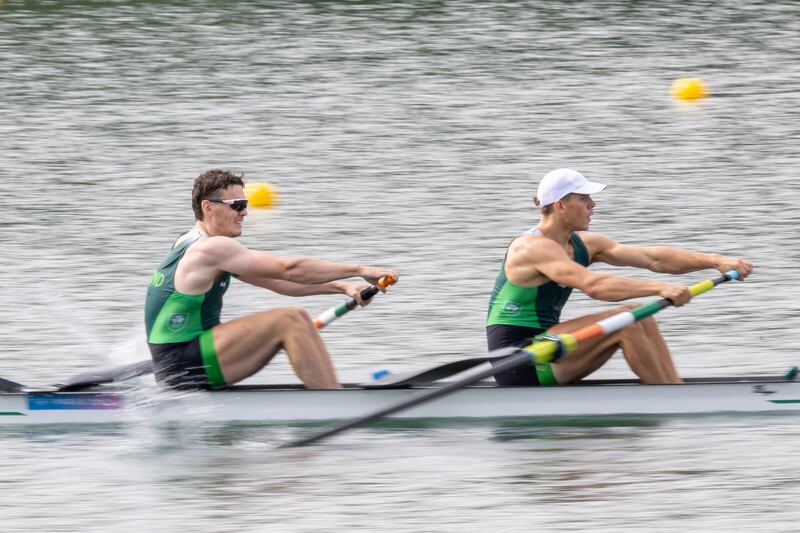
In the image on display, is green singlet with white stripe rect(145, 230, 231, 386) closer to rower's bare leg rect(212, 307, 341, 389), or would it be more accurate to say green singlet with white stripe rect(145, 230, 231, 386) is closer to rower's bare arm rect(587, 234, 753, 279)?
rower's bare leg rect(212, 307, 341, 389)

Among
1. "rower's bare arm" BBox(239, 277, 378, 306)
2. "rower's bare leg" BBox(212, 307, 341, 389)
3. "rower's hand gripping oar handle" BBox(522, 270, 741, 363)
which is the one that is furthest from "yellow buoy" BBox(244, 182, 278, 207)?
"rower's hand gripping oar handle" BBox(522, 270, 741, 363)

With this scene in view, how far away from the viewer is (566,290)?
727cm

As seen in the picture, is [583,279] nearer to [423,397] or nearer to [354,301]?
[423,397]

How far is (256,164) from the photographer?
45.2ft

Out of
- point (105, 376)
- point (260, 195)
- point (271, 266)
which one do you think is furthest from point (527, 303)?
point (260, 195)

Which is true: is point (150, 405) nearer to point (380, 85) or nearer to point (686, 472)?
point (686, 472)

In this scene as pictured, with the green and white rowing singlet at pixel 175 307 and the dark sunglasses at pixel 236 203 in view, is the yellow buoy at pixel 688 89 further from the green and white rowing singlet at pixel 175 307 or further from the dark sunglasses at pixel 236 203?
Answer: the green and white rowing singlet at pixel 175 307

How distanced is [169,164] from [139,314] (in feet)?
14.3

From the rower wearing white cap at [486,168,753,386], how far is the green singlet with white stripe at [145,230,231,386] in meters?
1.42

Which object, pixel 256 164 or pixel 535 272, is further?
pixel 256 164

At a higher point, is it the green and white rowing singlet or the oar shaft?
the green and white rowing singlet

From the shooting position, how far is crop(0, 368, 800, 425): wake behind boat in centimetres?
691

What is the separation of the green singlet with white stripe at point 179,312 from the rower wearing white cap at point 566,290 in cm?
142

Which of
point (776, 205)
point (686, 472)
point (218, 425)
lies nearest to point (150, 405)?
point (218, 425)
